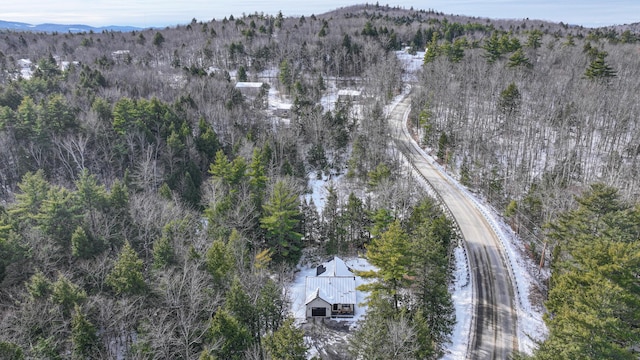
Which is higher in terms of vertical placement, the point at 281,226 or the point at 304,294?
the point at 281,226

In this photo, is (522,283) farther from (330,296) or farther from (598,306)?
(598,306)

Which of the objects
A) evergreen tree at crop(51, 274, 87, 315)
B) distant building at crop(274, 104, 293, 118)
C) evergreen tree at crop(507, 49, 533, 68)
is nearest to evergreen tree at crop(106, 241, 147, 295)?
evergreen tree at crop(51, 274, 87, 315)

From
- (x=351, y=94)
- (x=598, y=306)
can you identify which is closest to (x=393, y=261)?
(x=598, y=306)

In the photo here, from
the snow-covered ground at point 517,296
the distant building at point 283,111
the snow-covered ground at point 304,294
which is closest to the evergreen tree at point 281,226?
the snow-covered ground at point 304,294

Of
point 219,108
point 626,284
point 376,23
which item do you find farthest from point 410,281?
point 376,23

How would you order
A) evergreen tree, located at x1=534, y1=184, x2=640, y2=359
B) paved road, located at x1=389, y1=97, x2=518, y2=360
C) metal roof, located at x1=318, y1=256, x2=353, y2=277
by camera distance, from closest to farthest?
evergreen tree, located at x1=534, y1=184, x2=640, y2=359, paved road, located at x1=389, y1=97, x2=518, y2=360, metal roof, located at x1=318, y1=256, x2=353, y2=277

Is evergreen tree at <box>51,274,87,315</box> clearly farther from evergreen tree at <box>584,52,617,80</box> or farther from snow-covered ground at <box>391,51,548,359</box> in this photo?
evergreen tree at <box>584,52,617,80</box>

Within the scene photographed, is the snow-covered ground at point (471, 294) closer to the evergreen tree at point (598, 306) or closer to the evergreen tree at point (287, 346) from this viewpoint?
the evergreen tree at point (598, 306)
